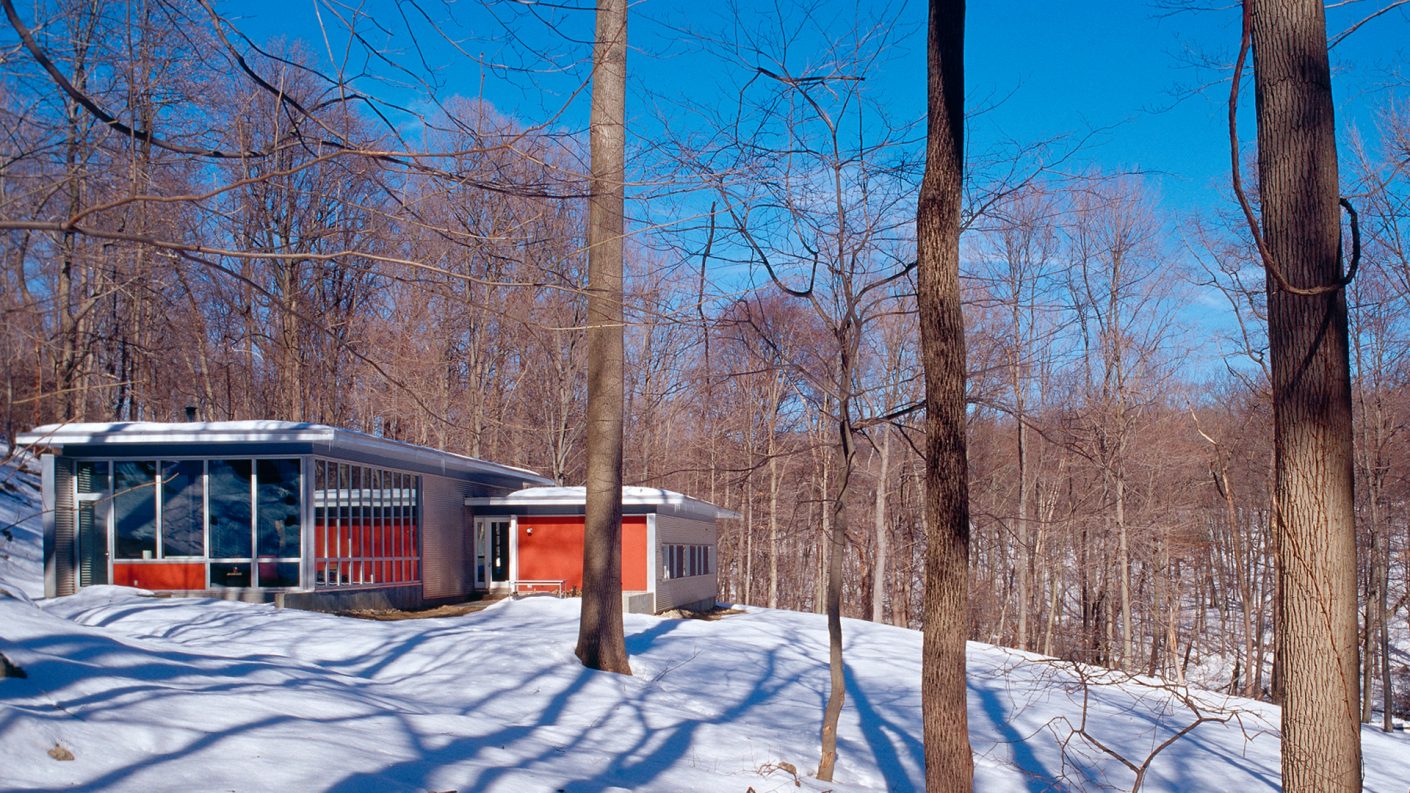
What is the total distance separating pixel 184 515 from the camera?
18312mm

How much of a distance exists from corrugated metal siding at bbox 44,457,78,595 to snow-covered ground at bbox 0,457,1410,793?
713 millimetres

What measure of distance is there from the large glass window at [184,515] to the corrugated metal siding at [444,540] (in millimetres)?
5089

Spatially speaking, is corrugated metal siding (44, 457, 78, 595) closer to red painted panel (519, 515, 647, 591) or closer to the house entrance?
the house entrance

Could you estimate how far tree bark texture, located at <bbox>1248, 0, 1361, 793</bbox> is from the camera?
526 centimetres

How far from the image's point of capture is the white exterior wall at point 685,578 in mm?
24250

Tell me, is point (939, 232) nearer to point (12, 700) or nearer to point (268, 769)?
point (268, 769)

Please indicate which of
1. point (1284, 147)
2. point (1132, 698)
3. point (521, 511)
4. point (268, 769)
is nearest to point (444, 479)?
point (521, 511)

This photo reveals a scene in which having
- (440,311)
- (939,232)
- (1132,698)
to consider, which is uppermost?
(440,311)

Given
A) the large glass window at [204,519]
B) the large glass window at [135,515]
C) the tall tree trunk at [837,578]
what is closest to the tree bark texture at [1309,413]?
the tall tree trunk at [837,578]

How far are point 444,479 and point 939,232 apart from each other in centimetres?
1850

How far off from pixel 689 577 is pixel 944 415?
21388 millimetres

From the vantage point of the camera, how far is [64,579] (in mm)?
17875

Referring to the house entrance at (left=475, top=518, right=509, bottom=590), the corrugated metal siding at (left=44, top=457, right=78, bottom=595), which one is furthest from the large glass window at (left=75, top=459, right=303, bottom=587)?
the house entrance at (left=475, top=518, right=509, bottom=590)

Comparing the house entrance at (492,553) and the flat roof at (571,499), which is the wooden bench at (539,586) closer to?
the house entrance at (492,553)
